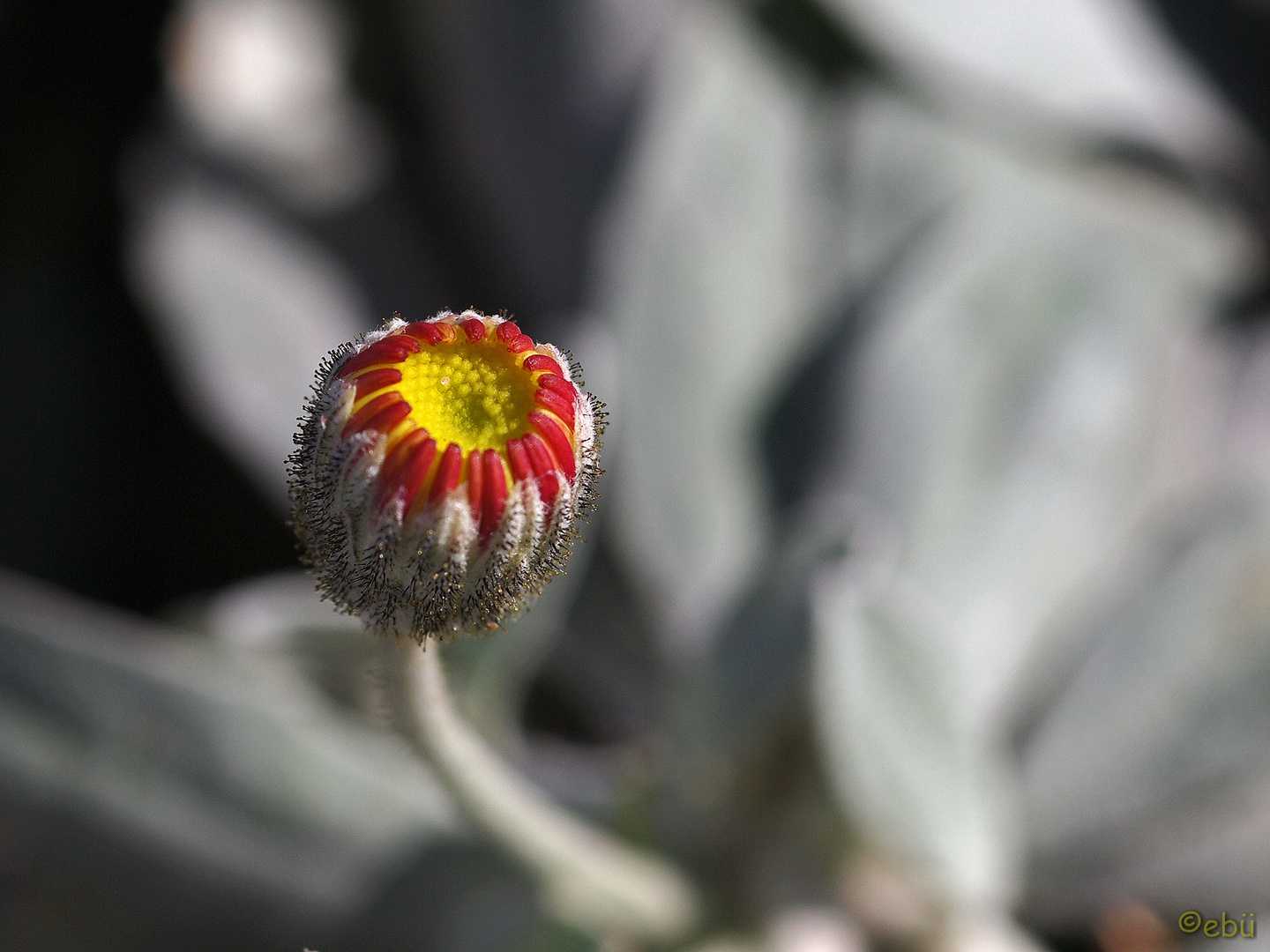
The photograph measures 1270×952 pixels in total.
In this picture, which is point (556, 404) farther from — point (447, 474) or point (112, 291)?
Result: point (112, 291)

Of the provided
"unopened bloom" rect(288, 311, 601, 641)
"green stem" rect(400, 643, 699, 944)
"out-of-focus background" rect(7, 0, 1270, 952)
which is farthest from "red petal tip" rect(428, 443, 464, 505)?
"out-of-focus background" rect(7, 0, 1270, 952)

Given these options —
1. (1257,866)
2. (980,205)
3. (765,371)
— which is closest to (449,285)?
(765,371)

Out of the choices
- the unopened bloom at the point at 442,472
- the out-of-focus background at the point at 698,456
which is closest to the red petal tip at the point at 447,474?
the unopened bloom at the point at 442,472

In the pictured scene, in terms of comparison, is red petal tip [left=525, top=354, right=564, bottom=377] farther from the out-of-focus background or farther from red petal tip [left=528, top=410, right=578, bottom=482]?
the out-of-focus background

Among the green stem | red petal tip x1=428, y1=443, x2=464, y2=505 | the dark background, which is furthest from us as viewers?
the dark background

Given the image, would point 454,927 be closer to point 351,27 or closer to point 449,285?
point 449,285
